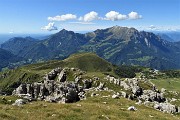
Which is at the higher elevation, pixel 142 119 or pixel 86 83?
pixel 142 119

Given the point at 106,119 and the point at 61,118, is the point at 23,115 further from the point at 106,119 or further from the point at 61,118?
the point at 106,119

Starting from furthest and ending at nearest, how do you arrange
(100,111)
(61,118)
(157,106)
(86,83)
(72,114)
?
1. (86,83)
2. (157,106)
3. (100,111)
4. (72,114)
5. (61,118)

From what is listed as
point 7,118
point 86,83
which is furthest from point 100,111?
point 86,83

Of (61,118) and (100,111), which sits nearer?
(61,118)

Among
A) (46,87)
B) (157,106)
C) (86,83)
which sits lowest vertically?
(86,83)

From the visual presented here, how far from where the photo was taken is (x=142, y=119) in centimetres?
3244

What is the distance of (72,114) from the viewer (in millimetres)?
31766

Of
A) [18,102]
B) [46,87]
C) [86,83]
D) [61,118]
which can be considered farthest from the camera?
[86,83]

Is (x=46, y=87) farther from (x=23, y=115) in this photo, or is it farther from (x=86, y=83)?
(x=23, y=115)

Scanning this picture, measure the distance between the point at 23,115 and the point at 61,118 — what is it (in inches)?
165

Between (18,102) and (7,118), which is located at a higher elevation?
(7,118)

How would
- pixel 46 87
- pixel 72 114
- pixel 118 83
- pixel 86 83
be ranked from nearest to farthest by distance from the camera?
pixel 72 114
pixel 46 87
pixel 118 83
pixel 86 83

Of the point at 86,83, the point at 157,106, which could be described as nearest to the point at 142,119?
the point at 157,106

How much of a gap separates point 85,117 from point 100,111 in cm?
528
